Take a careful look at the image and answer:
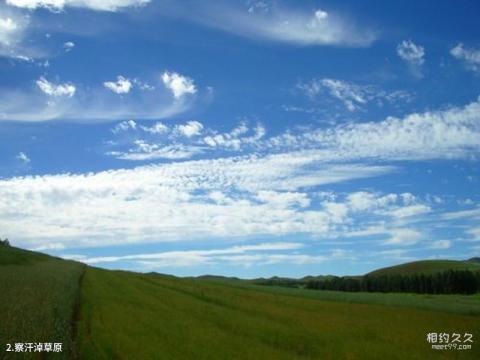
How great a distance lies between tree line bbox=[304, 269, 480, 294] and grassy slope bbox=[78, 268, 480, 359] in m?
84.0

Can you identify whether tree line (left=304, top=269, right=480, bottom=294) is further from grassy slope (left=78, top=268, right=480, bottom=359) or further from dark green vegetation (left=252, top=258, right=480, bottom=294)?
grassy slope (left=78, top=268, right=480, bottom=359)

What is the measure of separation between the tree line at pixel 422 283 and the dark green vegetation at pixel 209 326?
270ft

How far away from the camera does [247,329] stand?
27.2 metres

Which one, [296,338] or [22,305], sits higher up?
[22,305]

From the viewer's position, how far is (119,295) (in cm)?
3947

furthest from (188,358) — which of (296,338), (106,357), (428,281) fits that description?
(428,281)

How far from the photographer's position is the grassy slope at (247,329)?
20.9 m

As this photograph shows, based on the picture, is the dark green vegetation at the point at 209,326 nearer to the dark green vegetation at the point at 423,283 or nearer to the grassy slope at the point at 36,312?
the grassy slope at the point at 36,312

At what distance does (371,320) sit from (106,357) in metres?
20.8

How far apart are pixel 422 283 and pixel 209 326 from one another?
348ft

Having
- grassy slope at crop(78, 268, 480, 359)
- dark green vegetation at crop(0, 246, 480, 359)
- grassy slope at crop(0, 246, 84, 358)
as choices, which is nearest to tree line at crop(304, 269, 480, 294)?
dark green vegetation at crop(0, 246, 480, 359)

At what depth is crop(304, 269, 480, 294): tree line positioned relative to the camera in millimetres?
116312

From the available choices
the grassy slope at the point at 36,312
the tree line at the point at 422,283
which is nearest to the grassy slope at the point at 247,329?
the grassy slope at the point at 36,312

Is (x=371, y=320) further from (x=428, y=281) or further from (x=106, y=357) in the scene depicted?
(x=428, y=281)
